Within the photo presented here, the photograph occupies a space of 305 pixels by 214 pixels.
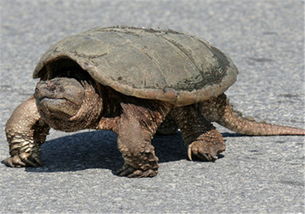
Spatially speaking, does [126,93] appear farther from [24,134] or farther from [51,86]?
[24,134]

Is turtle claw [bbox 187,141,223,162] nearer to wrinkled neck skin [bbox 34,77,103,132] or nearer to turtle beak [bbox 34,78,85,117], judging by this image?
wrinkled neck skin [bbox 34,77,103,132]

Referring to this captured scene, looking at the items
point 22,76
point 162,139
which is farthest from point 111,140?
point 22,76

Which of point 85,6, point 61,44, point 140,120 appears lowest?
point 85,6

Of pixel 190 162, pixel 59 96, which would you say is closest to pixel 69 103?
pixel 59 96

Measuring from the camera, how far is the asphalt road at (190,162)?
4328 millimetres

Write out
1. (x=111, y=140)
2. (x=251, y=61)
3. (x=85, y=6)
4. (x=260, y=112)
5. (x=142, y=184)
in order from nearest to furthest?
(x=142, y=184) → (x=111, y=140) → (x=260, y=112) → (x=251, y=61) → (x=85, y=6)

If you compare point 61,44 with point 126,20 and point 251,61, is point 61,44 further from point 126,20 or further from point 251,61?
point 126,20

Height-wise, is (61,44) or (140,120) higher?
A: (61,44)

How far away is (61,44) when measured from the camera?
4.85 meters

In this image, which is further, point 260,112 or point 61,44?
point 260,112

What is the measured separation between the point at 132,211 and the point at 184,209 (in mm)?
262

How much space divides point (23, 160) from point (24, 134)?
0.16 meters

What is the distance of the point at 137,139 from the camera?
465cm

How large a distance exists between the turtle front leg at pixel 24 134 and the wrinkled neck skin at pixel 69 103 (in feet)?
0.92
